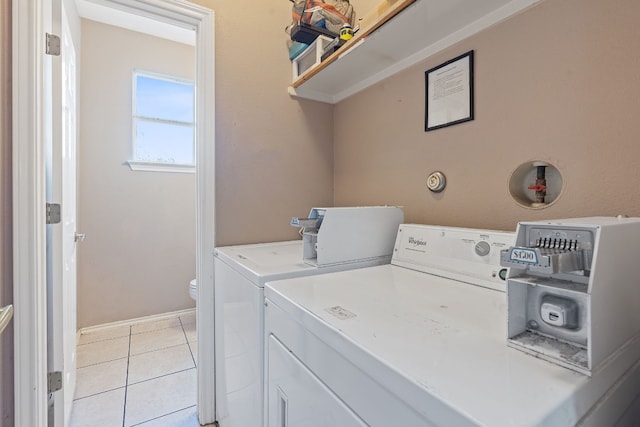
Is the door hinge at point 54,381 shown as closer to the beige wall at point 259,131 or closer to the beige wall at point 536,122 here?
the beige wall at point 259,131

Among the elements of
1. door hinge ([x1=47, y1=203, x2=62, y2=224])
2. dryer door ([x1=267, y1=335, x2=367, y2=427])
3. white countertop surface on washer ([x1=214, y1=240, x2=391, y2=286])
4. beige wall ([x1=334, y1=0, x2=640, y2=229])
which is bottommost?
dryer door ([x1=267, y1=335, x2=367, y2=427])

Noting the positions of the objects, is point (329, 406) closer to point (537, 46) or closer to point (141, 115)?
point (537, 46)

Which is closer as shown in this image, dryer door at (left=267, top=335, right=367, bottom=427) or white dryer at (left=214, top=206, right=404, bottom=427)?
dryer door at (left=267, top=335, right=367, bottom=427)

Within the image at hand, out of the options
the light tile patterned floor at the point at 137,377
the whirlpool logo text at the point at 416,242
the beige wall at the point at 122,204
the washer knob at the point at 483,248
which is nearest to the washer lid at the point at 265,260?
the whirlpool logo text at the point at 416,242

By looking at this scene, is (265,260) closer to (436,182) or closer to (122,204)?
(436,182)

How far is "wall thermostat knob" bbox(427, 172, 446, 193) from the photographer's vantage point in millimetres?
1320

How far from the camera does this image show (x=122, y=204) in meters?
2.66

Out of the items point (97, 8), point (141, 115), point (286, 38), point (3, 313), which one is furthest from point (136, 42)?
point (3, 313)

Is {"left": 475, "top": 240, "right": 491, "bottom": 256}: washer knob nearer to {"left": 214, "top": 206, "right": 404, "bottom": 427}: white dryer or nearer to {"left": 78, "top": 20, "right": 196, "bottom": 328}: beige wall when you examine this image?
{"left": 214, "top": 206, "right": 404, "bottom": 427}: white dryer

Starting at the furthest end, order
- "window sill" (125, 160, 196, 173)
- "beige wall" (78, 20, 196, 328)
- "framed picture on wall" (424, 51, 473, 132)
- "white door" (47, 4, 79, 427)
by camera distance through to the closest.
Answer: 1. "window sill" (125, 160, 196, 173)
2. "beige wall" (78, 20, 196, 328)
3. "white door" (47, 4, 79, 427)
4. "framed picture on wall" (424, 51, 473, 132)

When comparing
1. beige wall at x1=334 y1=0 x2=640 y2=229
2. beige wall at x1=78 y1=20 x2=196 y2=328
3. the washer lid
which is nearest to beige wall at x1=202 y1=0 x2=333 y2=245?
the washer lid

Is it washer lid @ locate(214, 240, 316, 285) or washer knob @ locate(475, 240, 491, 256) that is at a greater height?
washer knob @ locate(475, 240, 491, 256)

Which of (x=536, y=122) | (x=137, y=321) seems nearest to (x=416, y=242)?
(x=536, y=122)

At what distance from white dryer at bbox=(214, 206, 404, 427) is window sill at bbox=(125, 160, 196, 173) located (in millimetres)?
1753
